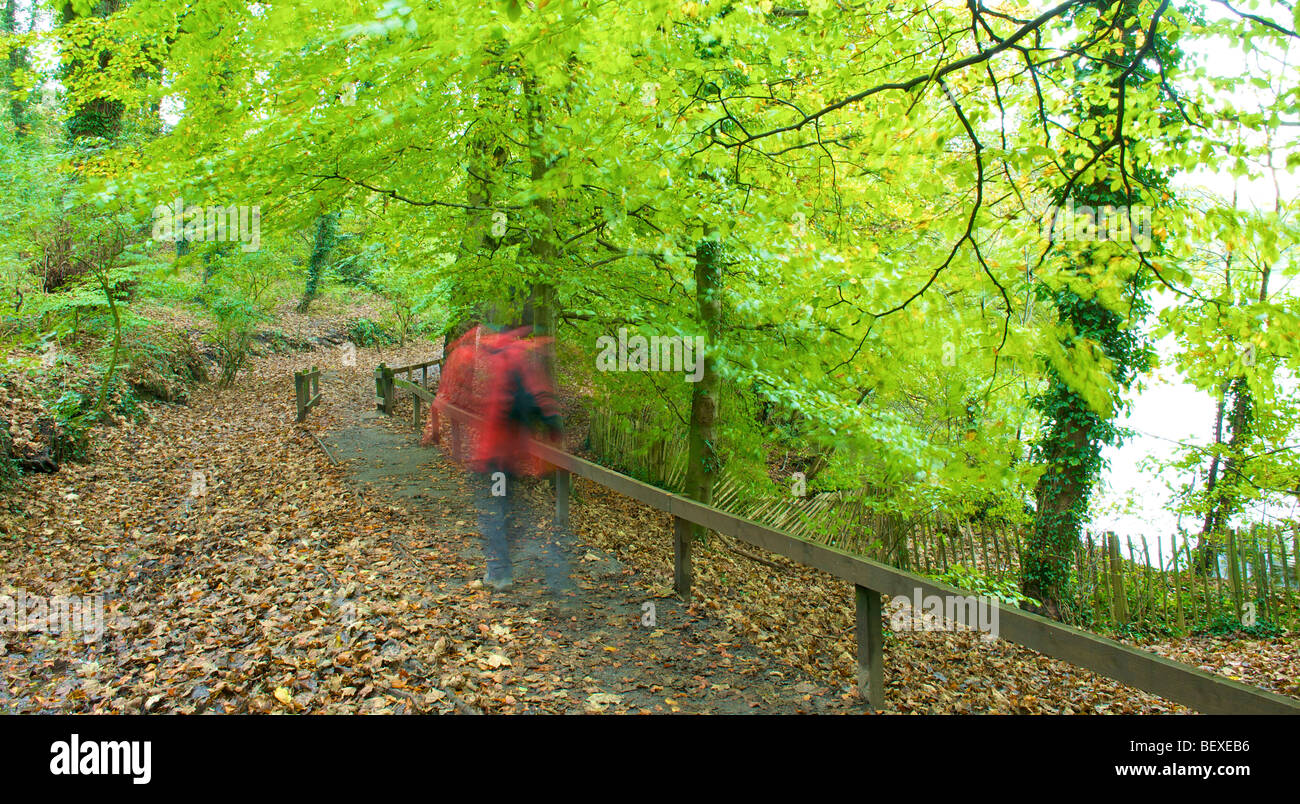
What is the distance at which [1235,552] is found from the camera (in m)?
10.6

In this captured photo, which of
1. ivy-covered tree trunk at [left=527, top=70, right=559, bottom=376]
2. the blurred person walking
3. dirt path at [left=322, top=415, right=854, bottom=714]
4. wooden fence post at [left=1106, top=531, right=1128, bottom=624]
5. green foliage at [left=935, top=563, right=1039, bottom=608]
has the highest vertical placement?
ivy-covered tree trunk at [left=527, top=70, right=559, bottom=376]

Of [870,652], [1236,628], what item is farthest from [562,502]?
[1236,628]

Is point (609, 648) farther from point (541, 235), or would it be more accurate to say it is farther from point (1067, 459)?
point (1067, 459)

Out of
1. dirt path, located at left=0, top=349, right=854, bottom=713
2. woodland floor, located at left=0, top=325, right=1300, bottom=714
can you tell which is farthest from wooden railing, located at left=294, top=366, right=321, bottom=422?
dirt path, located at left=0, top=349, right=854, bottom=713

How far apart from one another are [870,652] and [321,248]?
83.5 ft

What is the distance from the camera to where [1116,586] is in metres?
9.93

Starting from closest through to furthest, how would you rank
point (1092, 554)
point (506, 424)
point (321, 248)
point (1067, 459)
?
point (506, 424) < point (1067, 459) < point (1092, 554) < point (321, 248)

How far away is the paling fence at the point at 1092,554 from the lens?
927 cm

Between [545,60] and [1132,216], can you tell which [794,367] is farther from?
[545,60]

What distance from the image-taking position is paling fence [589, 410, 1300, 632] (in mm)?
9273

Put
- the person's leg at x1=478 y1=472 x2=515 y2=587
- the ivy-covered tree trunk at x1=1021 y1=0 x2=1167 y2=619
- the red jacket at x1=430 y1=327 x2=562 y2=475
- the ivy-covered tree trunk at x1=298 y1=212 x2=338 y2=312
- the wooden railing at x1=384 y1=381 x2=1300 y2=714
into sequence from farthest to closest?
the ivy-covered tree trunk at x1=298 y1=212 x2=338 y2=312
the ivy-covered tree trunk at x1=1021 y1=0 x2=1167 y2=619
the person's leg at x1=478 y1=472 x2=515 y2=587
the red jacket at x1=430 y1=327 x2=562 y2=475
the wooden railing at x1=384 y1=381 x2=1300 y2=714

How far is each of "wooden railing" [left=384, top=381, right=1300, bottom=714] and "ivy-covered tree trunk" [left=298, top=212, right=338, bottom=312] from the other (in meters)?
22.1

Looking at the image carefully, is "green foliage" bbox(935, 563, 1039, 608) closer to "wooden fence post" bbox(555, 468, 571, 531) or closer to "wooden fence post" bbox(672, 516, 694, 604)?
"wooden fence post" bbox(672, 516, 694, 604)

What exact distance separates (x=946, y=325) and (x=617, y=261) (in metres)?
4.48
